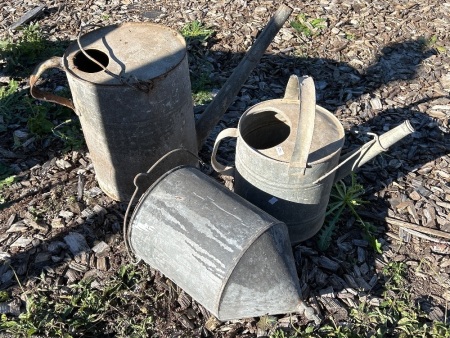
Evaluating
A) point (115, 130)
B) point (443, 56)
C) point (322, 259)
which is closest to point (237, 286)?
point (322, 259)

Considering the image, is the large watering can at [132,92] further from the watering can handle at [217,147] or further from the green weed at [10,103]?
the green weed at [10,103]

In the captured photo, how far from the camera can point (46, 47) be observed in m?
4.89

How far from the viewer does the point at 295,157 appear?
2506 mm

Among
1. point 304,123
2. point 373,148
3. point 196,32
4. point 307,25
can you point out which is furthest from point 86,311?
point 307,25

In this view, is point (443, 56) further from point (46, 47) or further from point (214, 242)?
point (46, 47)

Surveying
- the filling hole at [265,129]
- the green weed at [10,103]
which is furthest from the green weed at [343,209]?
the green weed at [10,103]

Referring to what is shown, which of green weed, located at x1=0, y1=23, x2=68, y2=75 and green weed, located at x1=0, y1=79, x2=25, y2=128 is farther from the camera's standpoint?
green weed, located at x1=0, y1=23, x2=68, y2=75

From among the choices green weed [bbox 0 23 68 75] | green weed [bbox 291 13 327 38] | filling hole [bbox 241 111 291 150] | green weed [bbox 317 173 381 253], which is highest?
filling hole [bbox 241 111 291 150]

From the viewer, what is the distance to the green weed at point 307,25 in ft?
16.4

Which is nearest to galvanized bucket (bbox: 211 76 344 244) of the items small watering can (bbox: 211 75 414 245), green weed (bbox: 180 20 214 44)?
small watering can (bbox: 211 75 414 245)

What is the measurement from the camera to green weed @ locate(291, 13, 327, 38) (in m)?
5.00

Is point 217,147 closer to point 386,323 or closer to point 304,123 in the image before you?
point 304,123

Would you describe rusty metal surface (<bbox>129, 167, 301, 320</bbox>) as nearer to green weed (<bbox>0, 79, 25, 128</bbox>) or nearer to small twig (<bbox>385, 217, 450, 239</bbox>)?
small twig (<bbox>385, 217, 450, 239</bbox>)

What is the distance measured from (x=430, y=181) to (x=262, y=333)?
1814mm
